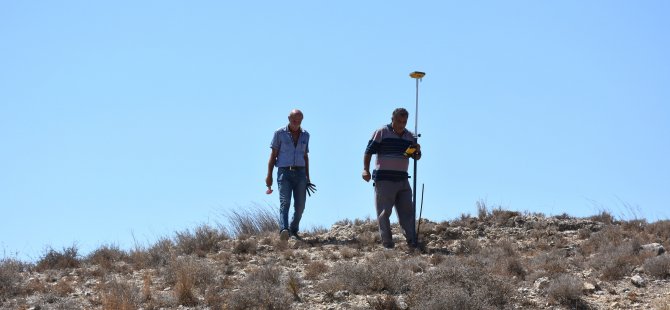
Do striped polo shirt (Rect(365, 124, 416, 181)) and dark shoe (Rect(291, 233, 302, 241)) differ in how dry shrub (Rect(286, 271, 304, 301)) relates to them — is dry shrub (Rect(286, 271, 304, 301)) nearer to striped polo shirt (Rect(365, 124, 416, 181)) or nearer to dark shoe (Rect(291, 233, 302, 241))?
striped polo shirt (Rect(365, 124, 416, 181))

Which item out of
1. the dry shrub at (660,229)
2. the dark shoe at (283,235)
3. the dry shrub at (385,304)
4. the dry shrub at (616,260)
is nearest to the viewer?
the dry shrub at (385,304)

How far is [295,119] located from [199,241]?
231cm

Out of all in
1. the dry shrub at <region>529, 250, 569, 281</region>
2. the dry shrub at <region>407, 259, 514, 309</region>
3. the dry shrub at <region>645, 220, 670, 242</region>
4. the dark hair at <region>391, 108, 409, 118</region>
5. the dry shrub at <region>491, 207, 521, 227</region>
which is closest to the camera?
the dry shrub at <region>407, 259, 514, 309</region>

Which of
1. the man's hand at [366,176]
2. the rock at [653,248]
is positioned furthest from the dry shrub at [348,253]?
the rock at [653,248]

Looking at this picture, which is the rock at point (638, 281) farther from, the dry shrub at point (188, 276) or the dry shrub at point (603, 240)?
the dry shrub at point (188, 276)

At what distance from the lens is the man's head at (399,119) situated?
14219 millimetres

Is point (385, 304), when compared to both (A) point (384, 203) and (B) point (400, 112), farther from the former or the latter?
(B) point (400, 112)

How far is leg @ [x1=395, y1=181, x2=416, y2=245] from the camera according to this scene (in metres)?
14.5

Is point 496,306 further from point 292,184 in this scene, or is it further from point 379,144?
point 292,184

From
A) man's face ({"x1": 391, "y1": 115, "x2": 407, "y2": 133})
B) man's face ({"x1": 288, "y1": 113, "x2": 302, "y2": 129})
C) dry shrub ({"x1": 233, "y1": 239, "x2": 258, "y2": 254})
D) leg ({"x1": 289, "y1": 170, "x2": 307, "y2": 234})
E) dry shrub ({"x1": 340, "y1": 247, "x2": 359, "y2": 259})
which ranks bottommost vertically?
dry shrub ({"x1": 340, "y1": 247, "x2": 359, "y2": 259})

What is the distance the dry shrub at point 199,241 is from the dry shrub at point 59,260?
4.96ft

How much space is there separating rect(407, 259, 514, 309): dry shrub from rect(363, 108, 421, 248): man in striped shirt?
10.1 feet

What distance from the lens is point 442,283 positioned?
35.0 ft

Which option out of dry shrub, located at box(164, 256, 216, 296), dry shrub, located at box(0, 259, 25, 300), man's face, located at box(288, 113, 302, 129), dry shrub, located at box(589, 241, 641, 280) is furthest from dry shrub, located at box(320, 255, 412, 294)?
man's face, located at box(288, 113, 302, 129)
